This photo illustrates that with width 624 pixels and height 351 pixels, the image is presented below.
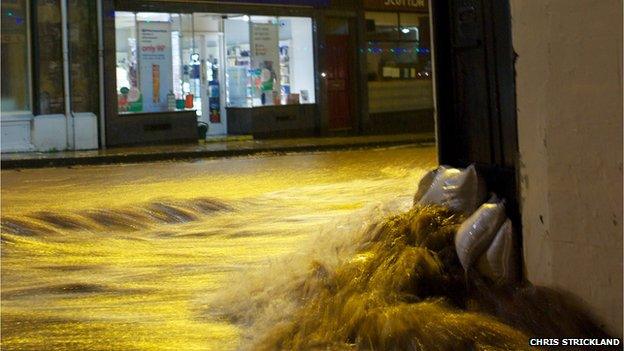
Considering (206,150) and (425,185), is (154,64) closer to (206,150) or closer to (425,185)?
(206,150)

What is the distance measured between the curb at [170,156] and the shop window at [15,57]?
288cm

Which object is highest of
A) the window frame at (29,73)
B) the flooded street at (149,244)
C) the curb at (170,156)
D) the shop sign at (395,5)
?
the shop sign at (395,5)

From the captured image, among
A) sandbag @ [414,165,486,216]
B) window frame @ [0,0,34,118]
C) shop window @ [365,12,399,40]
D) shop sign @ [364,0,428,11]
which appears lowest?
sandbag @ [414,165,486,216]

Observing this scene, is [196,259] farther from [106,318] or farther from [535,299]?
[535,299]

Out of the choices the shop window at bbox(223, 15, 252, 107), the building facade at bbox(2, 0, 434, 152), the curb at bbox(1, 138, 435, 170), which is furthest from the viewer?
the shop window at bbox(223, 15, 252, 107)

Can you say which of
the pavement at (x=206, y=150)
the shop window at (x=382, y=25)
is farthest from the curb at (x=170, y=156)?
the shop window at (x=382, y=25)

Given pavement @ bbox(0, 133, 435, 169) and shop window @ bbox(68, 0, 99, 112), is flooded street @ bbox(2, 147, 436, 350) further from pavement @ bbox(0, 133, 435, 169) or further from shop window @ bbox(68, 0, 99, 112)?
shop window @ bbox(68, 0, 99, 112)

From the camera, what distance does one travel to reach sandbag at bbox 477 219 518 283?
4.72 meters

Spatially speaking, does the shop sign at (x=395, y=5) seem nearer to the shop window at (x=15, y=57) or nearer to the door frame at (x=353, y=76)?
the door frame at (x=353, y=76)

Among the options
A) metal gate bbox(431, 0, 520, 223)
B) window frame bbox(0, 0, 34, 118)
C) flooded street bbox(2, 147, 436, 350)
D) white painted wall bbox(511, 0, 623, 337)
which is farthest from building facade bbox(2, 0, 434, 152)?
white painted wall bbox(511, 0, 623, 337)

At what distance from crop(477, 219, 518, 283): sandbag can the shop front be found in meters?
17.8

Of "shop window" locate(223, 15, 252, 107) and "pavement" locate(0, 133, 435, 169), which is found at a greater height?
"shop window" locate(223, 15, 252, 107)

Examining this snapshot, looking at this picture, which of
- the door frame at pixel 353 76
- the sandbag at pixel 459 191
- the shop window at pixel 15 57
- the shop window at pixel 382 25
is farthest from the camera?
the shop window at pixel 382 25

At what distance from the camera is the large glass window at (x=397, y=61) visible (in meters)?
26.8
